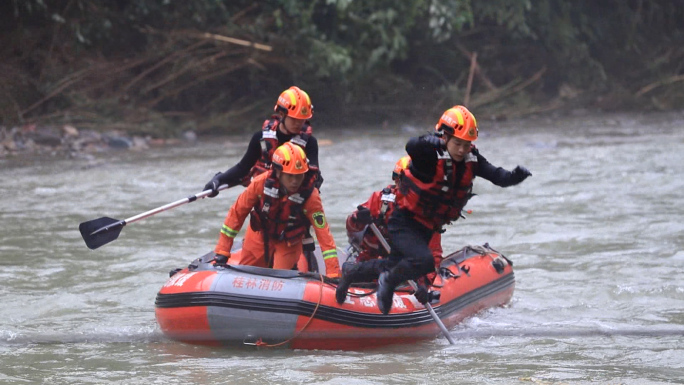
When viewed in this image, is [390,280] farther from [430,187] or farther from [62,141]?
[62,141]

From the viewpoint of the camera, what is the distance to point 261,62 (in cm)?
1631

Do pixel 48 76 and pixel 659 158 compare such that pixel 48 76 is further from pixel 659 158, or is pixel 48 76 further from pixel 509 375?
pixel 509 375

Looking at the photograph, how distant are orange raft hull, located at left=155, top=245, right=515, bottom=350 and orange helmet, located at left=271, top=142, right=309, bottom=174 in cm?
61

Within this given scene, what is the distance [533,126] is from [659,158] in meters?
4.29

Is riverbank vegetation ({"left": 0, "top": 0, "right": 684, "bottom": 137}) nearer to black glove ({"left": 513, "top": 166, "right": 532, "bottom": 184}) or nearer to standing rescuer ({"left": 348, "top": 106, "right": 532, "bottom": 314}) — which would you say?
standing rescuer ({"left": 348, "top": 106, "right": 532, "bottom": 314})

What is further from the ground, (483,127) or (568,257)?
(483,127)

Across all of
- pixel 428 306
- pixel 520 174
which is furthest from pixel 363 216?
pixel 520 174

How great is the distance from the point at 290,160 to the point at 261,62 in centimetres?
1061

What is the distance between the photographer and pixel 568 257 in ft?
28.5

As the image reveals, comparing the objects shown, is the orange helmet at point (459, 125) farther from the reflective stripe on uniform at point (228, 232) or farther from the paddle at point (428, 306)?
the reflective stripe on uniform at point (228, 232)

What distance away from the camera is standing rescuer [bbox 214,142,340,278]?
5.98 m

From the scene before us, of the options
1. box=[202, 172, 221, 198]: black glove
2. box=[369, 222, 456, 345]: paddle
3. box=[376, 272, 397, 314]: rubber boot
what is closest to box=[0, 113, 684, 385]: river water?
box=[369, 222, 456, 345]: paddle

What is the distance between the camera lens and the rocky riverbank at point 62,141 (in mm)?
14016

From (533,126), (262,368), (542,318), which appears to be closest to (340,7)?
(533,126)
